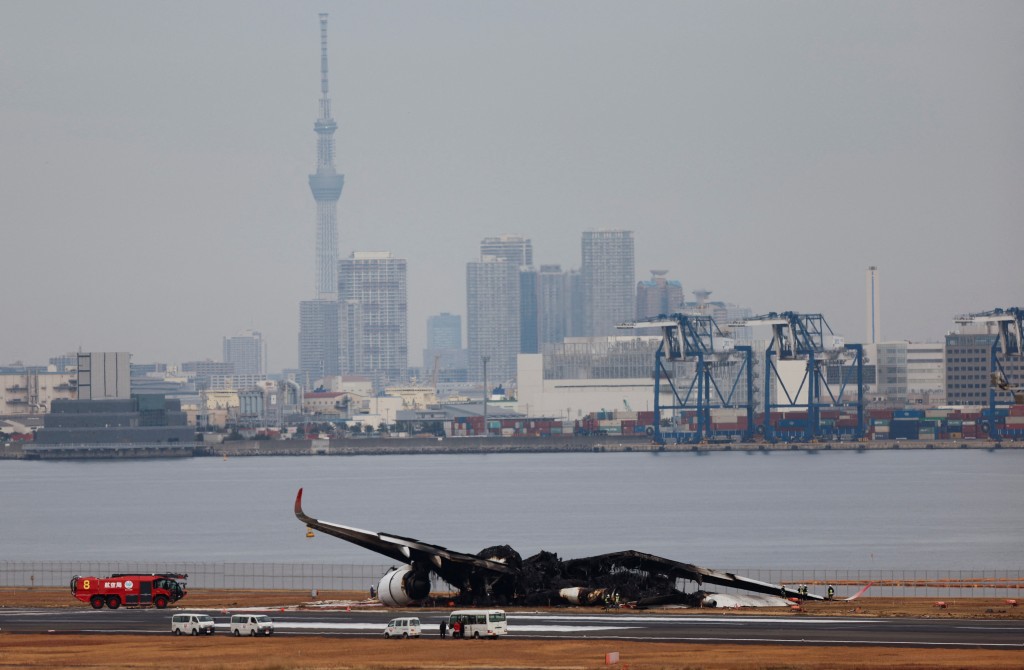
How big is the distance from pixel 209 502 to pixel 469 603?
85.6 m

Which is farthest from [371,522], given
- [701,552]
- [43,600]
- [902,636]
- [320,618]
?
[902,636]

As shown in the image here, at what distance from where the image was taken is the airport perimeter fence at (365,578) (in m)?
55.1

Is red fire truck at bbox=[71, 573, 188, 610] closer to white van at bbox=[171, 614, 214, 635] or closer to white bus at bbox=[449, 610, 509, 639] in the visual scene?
white van at bbox=[171, 614, 214, 635]

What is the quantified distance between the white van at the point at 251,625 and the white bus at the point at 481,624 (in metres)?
4.29

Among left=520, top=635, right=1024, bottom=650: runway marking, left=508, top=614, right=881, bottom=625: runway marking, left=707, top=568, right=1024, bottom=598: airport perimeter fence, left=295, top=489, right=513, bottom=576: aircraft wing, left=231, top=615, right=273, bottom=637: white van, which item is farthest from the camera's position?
left=707, top=568, right=1024, bottom=598: airport perimeter fence

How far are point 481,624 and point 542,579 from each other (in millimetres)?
7525

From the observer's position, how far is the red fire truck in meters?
49.2

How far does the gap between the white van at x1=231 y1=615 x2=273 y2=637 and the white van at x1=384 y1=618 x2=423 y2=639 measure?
284 centimetres

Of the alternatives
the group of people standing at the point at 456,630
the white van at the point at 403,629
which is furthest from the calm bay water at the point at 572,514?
the white van at the point at 403,629

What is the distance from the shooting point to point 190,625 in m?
41.3

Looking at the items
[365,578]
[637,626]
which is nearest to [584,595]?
[637,626]

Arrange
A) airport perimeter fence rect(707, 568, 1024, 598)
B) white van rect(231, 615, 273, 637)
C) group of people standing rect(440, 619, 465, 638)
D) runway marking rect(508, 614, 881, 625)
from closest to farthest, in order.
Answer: group of people standing rect(440, 619, 465, 638)
white van rect(231, 615, 273, 637)
runway marking rect(508, 614, 881, 625)
airport perimeter fence rect(707, 568, 1024, 598)

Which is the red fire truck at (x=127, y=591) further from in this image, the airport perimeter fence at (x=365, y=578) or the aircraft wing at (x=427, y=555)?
the airport perimeter fence at (x=365, y=578)

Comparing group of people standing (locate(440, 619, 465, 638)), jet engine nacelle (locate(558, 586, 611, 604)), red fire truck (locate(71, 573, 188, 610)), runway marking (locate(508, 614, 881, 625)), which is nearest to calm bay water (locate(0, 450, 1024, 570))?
jet engine nacelle (locate(558, 586, 611, 604))
